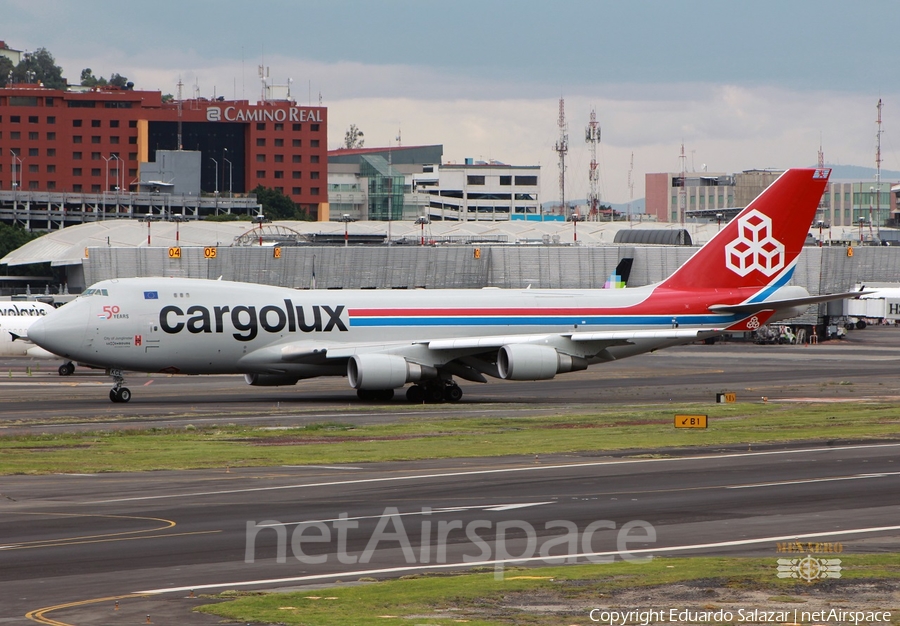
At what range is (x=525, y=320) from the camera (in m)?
53.2

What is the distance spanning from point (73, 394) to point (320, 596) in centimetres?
4188

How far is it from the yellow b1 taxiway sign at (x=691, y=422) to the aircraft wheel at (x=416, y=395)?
15.8 metres

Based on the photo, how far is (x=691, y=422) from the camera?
38281 mm

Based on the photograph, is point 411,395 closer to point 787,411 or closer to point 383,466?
point 787,411

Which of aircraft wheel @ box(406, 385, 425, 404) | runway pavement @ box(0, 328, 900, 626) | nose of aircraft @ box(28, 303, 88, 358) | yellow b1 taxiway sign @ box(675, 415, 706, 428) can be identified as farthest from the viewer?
aircraft wheel @ box(406, 385, 425, 404)

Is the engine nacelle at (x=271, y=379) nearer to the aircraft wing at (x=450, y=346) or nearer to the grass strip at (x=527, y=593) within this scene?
the aircraft wing at (x=450, y=346)

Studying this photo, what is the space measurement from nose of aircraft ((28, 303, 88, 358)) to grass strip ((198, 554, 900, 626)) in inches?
1341

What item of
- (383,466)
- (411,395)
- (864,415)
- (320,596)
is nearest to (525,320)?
(411,395)

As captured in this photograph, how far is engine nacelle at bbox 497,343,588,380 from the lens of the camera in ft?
164

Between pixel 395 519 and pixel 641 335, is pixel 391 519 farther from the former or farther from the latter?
pixel 641 335

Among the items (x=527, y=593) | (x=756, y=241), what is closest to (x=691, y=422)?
(x=756, y=241)

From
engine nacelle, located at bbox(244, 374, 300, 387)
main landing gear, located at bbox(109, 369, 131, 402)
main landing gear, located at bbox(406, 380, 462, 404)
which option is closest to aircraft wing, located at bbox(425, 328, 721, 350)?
main landing gear, located at bbox(406, 380, 462, 404)

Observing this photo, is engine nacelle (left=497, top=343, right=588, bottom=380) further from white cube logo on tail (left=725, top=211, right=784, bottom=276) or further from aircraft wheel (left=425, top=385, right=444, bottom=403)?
white cube logo on tail (left=725, top=211, right=784, bottom=276)

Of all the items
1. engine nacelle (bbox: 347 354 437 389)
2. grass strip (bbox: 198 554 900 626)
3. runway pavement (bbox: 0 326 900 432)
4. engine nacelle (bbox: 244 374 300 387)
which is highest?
engine nacelle (bbox: 347 354 437 389)
